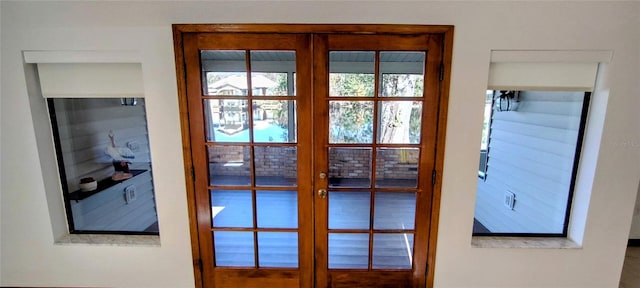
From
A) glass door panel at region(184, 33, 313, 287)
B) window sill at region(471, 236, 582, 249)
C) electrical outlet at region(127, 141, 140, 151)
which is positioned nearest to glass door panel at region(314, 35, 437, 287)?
glass door panel at region(184, 33, 313, 287)

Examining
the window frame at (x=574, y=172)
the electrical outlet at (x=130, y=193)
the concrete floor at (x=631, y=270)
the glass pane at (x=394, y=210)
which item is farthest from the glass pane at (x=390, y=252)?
the electrical outlet at (x=130, y=193)

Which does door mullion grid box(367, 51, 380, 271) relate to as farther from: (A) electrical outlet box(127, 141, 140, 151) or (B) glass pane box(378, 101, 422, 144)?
(A) electrical outlet box(127, 141, 140, 151)

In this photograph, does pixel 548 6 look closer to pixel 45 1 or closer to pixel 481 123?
pixel 481 123

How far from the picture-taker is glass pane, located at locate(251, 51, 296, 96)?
5.88 feet

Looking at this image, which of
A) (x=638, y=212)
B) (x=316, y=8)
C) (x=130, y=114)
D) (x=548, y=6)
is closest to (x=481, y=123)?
(x=548, y=6)

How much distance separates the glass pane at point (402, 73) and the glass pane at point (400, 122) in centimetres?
8

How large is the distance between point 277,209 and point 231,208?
359 millimetres

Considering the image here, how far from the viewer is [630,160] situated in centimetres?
181

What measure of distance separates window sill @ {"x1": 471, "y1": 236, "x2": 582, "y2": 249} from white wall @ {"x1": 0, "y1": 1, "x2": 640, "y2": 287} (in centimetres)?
4

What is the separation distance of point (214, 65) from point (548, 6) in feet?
7.15

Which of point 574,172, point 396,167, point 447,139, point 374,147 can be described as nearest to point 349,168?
point 374,147

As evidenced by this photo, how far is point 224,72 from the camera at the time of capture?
183 cm

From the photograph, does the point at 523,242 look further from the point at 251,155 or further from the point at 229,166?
the point at 229,166

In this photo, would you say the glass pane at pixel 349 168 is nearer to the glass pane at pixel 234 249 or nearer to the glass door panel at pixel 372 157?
the glass door panel at pixel 372 157
